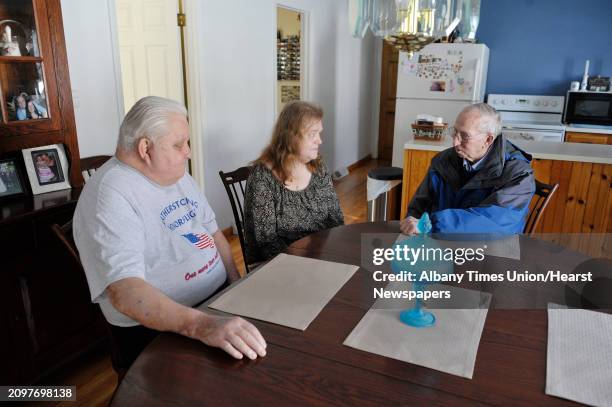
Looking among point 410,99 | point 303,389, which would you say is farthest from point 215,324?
point 410,99

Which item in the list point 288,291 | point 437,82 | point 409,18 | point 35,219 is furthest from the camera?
point 437,82

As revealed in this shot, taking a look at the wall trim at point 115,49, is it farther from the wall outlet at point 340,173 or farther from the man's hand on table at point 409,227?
the wall outlet at point 340,173

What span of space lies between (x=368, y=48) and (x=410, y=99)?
1.84 m

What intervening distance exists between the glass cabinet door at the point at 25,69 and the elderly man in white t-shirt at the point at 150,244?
813 mm

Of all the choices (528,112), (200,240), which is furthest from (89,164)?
(528,112)

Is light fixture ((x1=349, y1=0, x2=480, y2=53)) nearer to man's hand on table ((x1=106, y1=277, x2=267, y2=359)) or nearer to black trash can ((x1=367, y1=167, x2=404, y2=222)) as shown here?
black trash can ((x1=367, y1=167, x2=404, y2=222))

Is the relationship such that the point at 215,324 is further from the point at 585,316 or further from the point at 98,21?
the point at 98,21

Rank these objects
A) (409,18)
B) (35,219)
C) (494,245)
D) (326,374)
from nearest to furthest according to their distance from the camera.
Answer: (326,374)
(494,245)
(35,219)
(409,18)

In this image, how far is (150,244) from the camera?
4.30 feet

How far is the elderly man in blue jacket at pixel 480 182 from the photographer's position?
176 cm

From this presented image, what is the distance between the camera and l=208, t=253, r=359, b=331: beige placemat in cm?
112

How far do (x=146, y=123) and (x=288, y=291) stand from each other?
1.92 ft

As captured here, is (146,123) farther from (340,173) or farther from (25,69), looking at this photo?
(340,173)

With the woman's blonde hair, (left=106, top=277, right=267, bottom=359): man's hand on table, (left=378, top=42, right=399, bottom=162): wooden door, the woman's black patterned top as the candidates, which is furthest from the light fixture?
(left=378, top=42, right=399, bottom=162): wooden door
